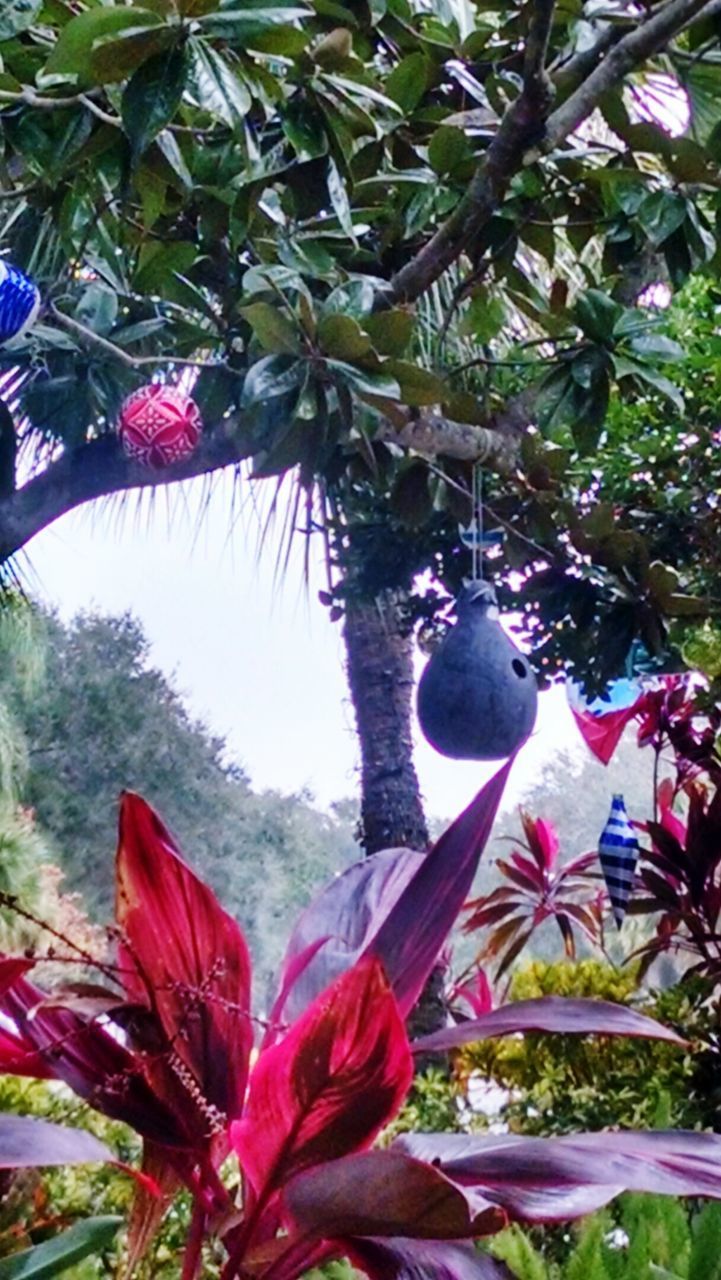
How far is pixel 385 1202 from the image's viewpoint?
0.51m

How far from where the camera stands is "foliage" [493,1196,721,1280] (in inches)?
26.5

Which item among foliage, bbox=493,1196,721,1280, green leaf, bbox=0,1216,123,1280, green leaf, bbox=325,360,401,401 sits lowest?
foliage, bbox=493,1196,721,1280

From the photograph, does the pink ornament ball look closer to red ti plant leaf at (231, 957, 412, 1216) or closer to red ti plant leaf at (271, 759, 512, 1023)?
red ti plant leaf at (271, 759, 512, 1023)

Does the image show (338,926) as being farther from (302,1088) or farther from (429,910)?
(302,1088)

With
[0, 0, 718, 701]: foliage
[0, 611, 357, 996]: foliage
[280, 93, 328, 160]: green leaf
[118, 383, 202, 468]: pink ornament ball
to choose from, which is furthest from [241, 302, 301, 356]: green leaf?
[0, 611, 357, 996]: foliage

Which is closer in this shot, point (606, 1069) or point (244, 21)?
point (244, 21)

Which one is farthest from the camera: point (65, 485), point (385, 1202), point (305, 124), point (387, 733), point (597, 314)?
point (387, 733)

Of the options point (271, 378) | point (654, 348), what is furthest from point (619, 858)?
point (271, 378)

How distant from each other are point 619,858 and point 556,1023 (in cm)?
61

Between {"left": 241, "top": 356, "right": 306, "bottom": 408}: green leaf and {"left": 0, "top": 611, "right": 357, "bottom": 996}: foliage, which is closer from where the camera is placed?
{"left": 241, "top": 356, "right": 306, "bottom": 408}: green leaf

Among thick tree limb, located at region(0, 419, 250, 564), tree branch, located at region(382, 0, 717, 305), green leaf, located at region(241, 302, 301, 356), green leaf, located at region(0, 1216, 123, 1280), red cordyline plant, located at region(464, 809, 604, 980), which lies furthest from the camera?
red cordyline plant, located at region(464, 809, 604, 980)

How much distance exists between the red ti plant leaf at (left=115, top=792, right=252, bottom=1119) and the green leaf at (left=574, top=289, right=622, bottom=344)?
1.94 ft

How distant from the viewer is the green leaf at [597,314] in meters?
0.98

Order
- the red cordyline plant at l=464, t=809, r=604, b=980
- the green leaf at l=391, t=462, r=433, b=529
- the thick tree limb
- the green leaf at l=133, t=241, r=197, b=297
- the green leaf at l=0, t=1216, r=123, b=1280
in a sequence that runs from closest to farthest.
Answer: the green leaf at l=0, t=1216, r=123, b=1280, the green leaf at l=133, t=241, r=197, b=297, the green leaf at l=391, t=462, r=433, b=529, the thick tree limb, the red cordyline plant at l=464, t=809, r=604, b=980
